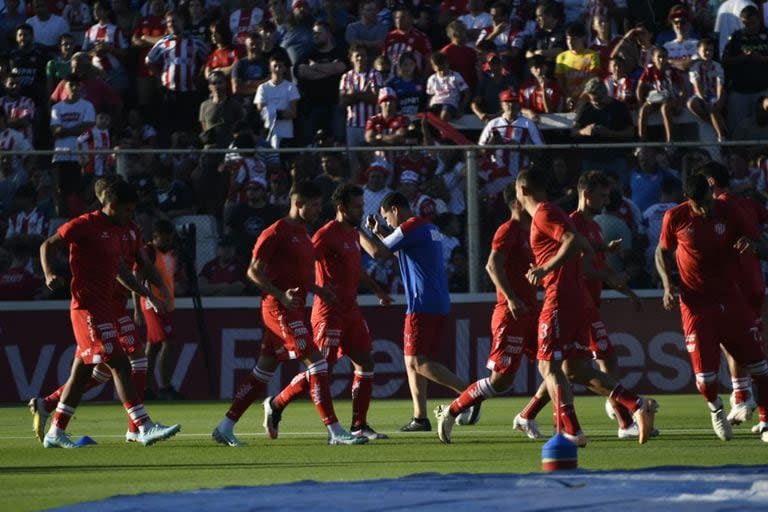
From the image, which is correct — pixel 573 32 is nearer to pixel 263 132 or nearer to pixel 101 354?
pixel 263 132

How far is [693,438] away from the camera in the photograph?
1505 cm

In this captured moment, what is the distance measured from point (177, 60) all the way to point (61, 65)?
5.88 feet

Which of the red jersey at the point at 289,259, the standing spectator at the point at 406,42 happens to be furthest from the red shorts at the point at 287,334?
the standing spectator at the point at 406,42

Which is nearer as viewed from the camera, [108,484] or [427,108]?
[108,484]

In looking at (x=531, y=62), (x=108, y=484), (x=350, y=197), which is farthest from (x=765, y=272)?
(x=108, y=484)

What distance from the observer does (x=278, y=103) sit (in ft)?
80.7

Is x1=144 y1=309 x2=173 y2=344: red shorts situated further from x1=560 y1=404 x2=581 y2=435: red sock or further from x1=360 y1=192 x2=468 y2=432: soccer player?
x1=560 y1=404 x2=581 y2=435: red sock

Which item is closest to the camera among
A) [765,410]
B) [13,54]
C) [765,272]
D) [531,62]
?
[765,410]

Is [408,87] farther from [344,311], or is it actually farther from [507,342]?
[507,342]

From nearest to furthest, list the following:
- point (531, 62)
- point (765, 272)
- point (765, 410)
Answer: point (765, 410)
point (765, 272)
point (531, 62)

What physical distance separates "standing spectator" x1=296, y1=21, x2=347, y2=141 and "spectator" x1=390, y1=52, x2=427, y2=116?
40.9 inches

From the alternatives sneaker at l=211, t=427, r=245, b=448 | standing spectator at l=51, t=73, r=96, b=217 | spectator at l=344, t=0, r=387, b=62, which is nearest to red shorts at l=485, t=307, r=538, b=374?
sneaker at l=211, t=427, r=245, b=448

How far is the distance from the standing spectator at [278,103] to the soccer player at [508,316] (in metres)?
9.23

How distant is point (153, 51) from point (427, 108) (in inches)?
176
